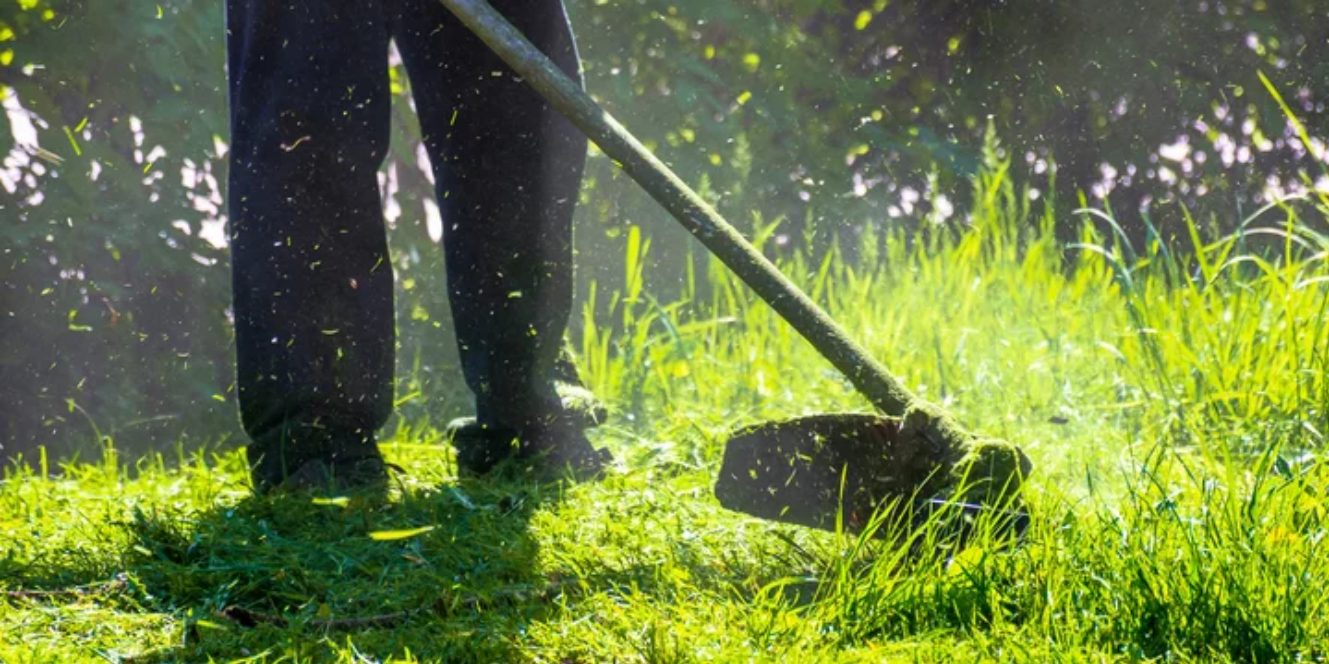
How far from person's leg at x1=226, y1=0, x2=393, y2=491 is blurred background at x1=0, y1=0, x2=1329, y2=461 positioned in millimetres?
1043

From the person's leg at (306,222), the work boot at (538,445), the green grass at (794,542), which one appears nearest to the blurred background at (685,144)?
the green grass at (794,542)

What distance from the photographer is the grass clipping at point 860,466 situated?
2266 mm

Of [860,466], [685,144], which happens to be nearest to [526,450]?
[860,466]

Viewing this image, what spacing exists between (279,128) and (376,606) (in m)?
1.07

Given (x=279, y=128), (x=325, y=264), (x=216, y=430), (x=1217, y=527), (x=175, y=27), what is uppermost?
(x=175, y=27)

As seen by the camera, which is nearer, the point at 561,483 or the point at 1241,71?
the point at 561,483

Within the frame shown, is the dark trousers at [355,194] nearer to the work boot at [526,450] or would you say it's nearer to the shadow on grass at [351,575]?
the work boot at [526,450]

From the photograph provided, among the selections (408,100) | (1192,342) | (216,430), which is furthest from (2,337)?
(1192,342)

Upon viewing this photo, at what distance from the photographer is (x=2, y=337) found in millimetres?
3924

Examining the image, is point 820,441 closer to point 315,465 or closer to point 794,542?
point 794,542

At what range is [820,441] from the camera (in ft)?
7.88

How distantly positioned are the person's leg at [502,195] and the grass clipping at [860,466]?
0.76 meters

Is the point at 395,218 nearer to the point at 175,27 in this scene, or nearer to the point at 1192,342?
the point at 175,27

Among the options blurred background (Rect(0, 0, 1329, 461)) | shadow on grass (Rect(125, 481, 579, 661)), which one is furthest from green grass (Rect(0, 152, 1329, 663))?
blurred background (Rect(0, 0, 1329, 461))
